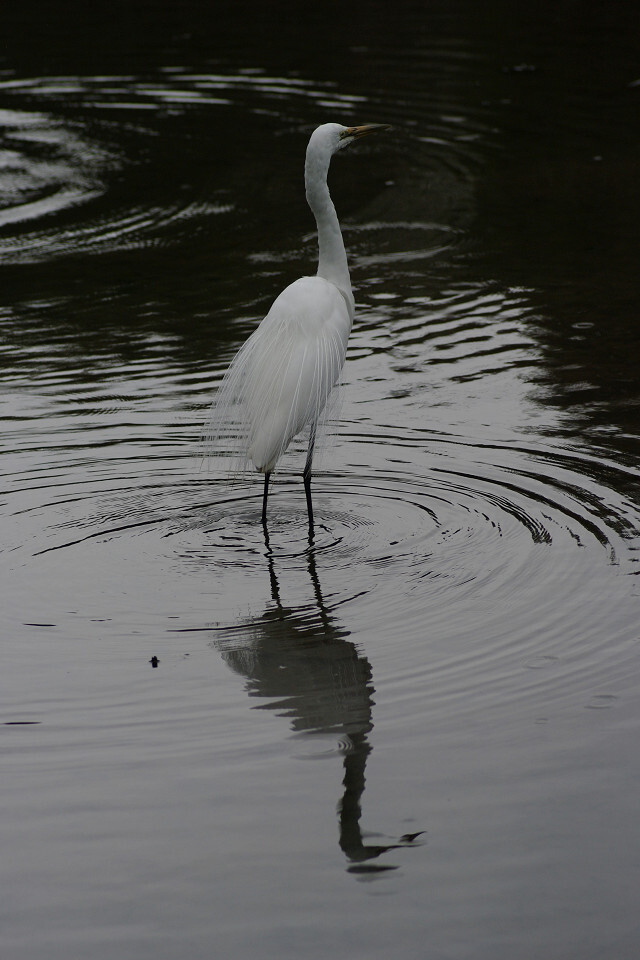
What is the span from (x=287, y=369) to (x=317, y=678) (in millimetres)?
1513

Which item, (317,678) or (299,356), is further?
(299,356)

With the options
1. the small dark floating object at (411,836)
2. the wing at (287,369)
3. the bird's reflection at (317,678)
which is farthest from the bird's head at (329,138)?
the small dark floating object at (411,836)

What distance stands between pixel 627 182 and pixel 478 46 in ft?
21.8

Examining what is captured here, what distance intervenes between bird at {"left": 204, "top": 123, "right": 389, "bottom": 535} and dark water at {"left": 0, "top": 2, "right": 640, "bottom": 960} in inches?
17.2

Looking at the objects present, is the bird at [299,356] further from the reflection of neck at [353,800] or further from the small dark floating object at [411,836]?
the small dark floating object at [411,836]

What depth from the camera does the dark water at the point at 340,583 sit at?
9.87 ft

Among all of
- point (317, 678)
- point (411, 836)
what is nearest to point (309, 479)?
point (317, 678)

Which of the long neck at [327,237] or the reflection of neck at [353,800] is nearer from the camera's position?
the reflection of neck at [353,800]

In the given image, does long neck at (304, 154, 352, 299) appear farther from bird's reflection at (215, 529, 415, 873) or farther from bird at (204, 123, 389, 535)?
bird's reflection at (215, 529, 415, 873)

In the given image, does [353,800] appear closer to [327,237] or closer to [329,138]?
[327,237]

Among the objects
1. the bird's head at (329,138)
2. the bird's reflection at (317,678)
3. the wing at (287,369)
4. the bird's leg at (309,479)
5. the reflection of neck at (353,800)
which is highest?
the bird's head at (329,138)

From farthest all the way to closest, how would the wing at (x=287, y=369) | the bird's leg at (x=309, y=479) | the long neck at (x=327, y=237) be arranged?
the long neck at (x=327, y=237) → the bird's leg at (x=309, y=479) → the wing at (x=287, y=369)

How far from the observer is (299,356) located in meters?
5.14

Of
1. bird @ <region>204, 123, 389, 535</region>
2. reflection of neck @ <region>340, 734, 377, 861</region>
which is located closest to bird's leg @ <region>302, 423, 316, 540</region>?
bird @ <region>204, 123, 389, 535</region>
